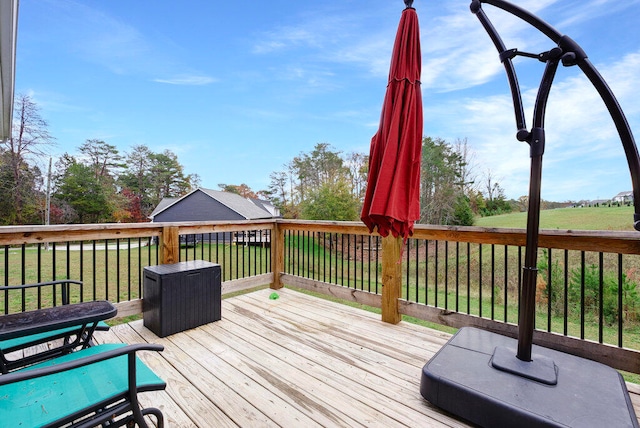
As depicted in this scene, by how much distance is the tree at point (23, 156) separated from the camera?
13016 mm

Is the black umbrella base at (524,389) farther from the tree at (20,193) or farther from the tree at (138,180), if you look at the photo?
the tree at (138,180)

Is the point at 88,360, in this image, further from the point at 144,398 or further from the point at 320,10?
the point at 320,10

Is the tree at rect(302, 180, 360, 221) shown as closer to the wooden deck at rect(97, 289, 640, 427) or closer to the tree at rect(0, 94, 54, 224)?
the wooden deck at rect(97, 289, 640, 427)

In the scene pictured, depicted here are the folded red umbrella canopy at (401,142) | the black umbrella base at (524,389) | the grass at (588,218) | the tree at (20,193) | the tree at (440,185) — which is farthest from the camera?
the tree at (20,193)

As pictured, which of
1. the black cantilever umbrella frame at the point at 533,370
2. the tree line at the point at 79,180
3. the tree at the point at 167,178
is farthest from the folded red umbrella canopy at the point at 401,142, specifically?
the tree at the point at 167,178

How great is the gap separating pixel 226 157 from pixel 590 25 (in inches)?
801

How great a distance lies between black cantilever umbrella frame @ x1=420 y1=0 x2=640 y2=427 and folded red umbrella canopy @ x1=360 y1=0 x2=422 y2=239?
18.1 inches

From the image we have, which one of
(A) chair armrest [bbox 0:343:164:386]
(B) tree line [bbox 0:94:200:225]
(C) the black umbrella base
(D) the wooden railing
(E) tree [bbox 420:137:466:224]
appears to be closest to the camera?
(A) chair armrest [bbox 0:343:164:386]

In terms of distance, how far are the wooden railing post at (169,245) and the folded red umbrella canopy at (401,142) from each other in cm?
233

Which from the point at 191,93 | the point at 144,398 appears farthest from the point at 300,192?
the point at 144,398

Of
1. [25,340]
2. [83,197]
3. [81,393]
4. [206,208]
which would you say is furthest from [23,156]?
[81,393]

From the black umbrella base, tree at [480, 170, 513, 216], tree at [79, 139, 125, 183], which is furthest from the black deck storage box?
tree at [79, 139, 125, 183]

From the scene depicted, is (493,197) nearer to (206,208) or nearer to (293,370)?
(293,370)

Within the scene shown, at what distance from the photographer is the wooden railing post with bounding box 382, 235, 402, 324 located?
3072 mm
